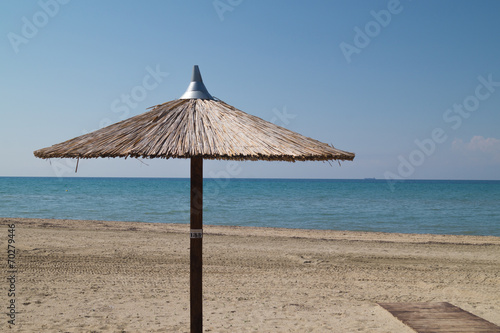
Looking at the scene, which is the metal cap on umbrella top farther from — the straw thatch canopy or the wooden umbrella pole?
the wooden umbrella pole

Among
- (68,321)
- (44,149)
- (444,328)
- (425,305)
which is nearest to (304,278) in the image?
(425,305)

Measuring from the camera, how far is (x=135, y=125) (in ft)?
11.5

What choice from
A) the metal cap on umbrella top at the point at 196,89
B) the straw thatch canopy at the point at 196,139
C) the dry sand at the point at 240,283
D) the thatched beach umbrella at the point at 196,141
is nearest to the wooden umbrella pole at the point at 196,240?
the thatched beach umbrella at the point at 196,141

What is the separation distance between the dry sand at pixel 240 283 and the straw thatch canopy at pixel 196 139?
8.55ft

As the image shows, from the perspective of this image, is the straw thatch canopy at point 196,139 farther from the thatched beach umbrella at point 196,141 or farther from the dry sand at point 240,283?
the dry sand at point 240,283

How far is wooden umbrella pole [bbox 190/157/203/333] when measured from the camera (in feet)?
12.0

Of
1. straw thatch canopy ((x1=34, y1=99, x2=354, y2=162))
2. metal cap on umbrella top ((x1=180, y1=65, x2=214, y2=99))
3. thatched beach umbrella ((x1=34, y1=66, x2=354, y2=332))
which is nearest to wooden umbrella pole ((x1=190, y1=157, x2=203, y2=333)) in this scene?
thatched beach umbrella ((x1=34, y1=66, x2=354, y2=332))

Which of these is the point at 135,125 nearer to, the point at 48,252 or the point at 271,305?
the point at 271,305

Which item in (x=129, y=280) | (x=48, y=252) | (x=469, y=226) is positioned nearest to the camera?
(x=129, y=280)

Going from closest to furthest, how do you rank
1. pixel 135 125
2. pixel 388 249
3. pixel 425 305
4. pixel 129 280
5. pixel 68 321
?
pixel 135 125
pixel 68 321
pixel 425 305
pixel 129 280
pixel 388 249

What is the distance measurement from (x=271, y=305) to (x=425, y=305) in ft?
7.08

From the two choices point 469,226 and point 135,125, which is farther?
point 469,226

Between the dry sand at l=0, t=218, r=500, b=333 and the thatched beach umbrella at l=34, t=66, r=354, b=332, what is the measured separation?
2048 millimetres

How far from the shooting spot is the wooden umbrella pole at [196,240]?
3645mm
